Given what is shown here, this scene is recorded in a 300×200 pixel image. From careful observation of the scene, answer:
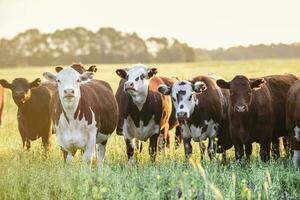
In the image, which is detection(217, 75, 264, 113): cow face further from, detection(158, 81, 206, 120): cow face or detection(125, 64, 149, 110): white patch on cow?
detection(125, 64, 149, 110): white patch on cow

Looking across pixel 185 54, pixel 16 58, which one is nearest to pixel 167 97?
pixel 16 58

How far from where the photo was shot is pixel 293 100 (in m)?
9.10

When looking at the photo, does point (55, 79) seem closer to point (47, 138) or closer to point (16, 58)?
point (47, 138)

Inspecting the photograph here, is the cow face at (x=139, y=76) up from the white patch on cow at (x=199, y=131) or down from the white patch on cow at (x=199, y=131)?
up

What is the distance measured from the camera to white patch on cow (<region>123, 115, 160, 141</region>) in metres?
10.3

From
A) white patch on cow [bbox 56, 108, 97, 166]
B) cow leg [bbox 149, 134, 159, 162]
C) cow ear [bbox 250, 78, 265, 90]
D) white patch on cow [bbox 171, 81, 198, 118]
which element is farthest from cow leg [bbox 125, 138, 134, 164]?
cow ear [bbox 250, 78, 265, 90]

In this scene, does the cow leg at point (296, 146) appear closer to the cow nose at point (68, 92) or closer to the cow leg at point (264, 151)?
the cow leg at point (264, 151)

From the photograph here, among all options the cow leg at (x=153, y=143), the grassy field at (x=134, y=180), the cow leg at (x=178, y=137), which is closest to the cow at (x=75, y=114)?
the grassy field at (x=134, y=180)

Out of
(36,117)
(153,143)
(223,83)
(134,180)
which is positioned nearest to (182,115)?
(223,83)

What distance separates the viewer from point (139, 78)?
10078 millimetres

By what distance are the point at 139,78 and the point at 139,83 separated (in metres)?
0.08

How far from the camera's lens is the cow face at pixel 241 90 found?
8930mm

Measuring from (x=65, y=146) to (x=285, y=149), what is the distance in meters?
3.99

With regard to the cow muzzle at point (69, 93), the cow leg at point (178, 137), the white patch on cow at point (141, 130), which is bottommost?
the cow leg at point (178, 137)
